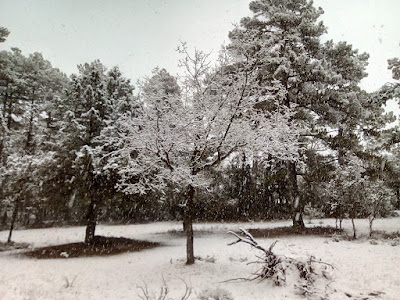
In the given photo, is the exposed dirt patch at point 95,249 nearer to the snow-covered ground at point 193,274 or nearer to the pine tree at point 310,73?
the snow-covered ground at point 193,274

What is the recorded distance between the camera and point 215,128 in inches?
356

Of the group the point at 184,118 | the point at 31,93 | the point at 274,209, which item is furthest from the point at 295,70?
the point at 31,93

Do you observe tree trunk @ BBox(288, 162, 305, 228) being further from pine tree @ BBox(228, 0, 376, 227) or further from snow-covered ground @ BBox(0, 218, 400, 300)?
snow-covered ground @ BBox(0, 218, 400, 300)

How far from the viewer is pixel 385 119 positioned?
1614 cm

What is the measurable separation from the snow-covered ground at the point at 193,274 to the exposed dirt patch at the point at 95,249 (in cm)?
86

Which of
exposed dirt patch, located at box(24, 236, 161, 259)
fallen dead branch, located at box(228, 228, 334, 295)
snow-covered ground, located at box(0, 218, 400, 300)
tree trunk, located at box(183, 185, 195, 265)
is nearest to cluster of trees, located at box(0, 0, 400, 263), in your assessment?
tree trunk, located at box(183, 185, 195, 265)

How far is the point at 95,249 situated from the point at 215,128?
8285 mm

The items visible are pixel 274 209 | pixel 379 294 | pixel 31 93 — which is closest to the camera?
pixel 379 294

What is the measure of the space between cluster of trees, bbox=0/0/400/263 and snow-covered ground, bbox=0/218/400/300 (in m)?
1.58

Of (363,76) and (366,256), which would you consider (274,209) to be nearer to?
(363,76)

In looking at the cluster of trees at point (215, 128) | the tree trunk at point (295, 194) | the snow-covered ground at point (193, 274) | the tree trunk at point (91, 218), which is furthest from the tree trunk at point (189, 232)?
the tree trunk at point (295, 194)

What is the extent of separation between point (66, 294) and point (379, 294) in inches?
273

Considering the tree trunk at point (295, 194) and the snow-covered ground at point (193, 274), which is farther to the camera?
the tree trunk at point (295, 194)

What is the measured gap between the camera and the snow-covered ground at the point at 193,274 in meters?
6.75
